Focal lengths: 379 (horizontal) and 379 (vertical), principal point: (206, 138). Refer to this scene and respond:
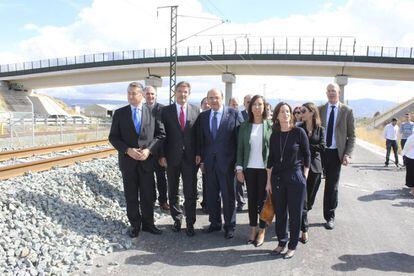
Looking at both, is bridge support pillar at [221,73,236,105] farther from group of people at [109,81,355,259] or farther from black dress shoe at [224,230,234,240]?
black dress shoe at [224,230,234,240]

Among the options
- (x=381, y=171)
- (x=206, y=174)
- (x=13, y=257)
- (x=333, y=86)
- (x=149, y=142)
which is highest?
(x=333, y=86)

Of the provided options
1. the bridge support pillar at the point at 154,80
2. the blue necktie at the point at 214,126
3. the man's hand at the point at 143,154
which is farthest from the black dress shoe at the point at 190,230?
the bridge support pillar at the point at 154,80

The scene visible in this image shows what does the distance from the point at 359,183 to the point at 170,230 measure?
22.8 ft

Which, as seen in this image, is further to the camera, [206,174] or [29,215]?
[206,174]

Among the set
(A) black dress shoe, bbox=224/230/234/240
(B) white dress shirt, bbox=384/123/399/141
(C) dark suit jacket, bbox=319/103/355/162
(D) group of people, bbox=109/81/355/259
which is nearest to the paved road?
(A) black dress shoe, bbox=224/230/234/240

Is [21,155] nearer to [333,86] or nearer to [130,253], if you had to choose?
[130,253]

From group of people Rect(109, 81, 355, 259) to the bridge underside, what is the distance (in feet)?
127

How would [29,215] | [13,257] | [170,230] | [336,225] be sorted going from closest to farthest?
1. [13,257]
2. [29,215]
3. [170,230]
4. [336,225]

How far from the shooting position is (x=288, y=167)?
504 cm

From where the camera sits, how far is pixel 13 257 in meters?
4.50

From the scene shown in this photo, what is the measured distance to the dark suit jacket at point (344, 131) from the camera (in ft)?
20.5

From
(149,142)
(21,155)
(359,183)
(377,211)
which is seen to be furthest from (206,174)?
(21,155)

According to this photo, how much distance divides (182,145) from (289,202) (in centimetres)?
182

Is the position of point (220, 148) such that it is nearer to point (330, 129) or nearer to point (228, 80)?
point (330, 129)
